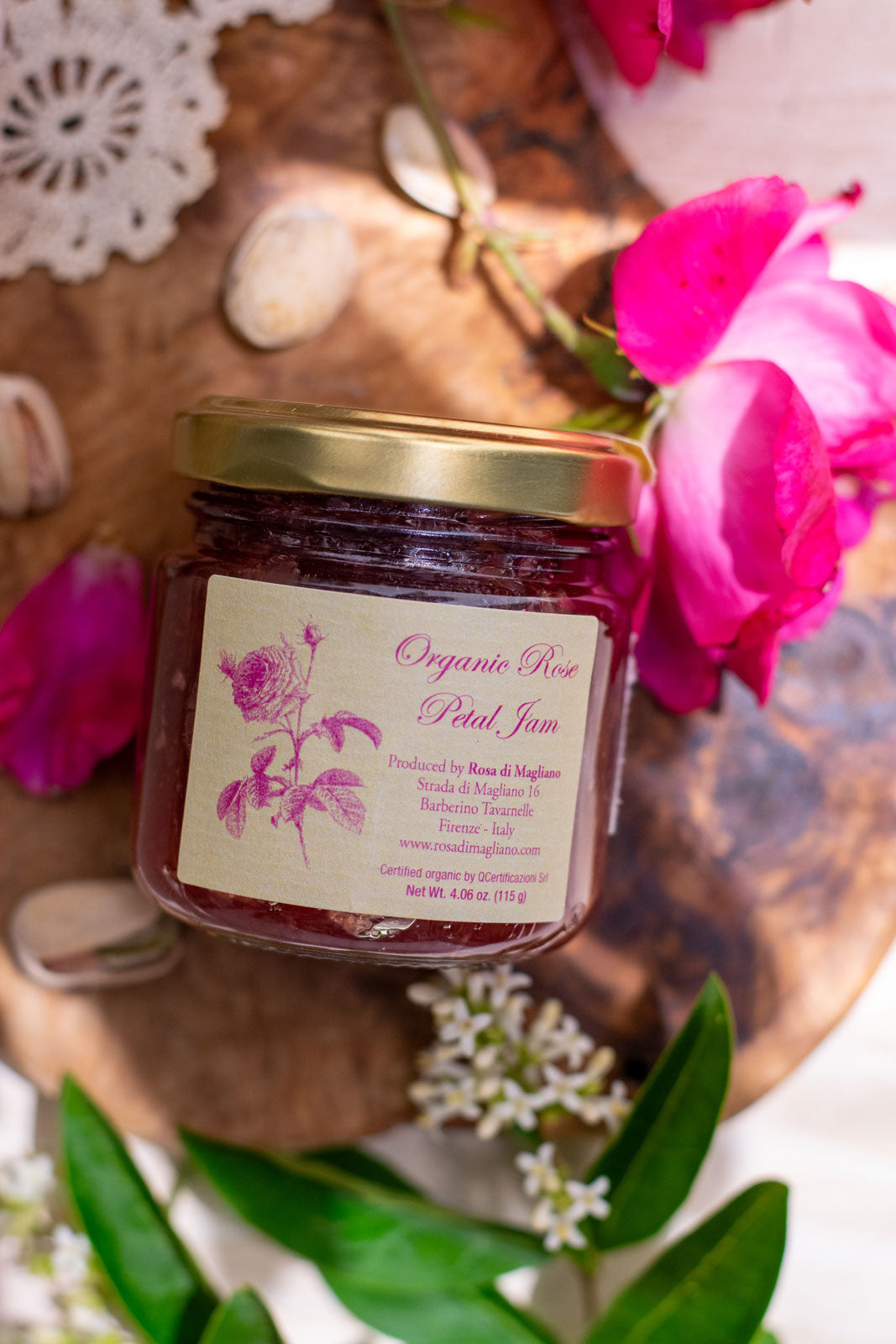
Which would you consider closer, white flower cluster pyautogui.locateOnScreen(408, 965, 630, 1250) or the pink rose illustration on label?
the pink rose illustration on label

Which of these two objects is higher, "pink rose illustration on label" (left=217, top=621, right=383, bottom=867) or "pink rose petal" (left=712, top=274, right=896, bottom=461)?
"pink rose petal" (left=712, top=274, right=896, bottom=461)

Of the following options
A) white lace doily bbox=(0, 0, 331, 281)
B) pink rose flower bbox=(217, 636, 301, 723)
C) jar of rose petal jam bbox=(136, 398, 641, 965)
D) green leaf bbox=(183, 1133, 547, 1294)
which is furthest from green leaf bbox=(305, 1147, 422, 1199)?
white lace doily bbox=(0, 0, 331, 281)

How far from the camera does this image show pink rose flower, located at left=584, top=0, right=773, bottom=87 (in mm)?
624

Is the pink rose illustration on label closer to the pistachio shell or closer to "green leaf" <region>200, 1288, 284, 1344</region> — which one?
the pistachio shell

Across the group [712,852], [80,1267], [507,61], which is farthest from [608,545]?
[80,1267]

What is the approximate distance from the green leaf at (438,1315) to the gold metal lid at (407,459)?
21.2 inches

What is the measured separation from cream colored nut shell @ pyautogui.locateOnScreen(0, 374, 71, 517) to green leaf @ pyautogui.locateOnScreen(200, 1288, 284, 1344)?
21.3 inches

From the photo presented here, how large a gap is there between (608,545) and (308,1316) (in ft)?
2.07

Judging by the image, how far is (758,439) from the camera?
577 millimetres

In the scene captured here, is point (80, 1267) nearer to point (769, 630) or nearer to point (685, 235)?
point (769, 630)

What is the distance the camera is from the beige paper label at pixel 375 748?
50 centimetres

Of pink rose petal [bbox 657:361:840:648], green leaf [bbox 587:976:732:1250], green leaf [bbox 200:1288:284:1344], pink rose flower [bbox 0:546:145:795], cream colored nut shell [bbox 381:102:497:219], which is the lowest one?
green leaf [bbox 200:1288:284:1344]

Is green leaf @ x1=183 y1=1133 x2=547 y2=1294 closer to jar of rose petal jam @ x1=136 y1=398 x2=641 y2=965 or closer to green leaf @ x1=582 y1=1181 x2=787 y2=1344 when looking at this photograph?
green leaf @ x1=582 y1=1181 x2=787 y2=1344

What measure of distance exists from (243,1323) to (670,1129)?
306 millimetres
